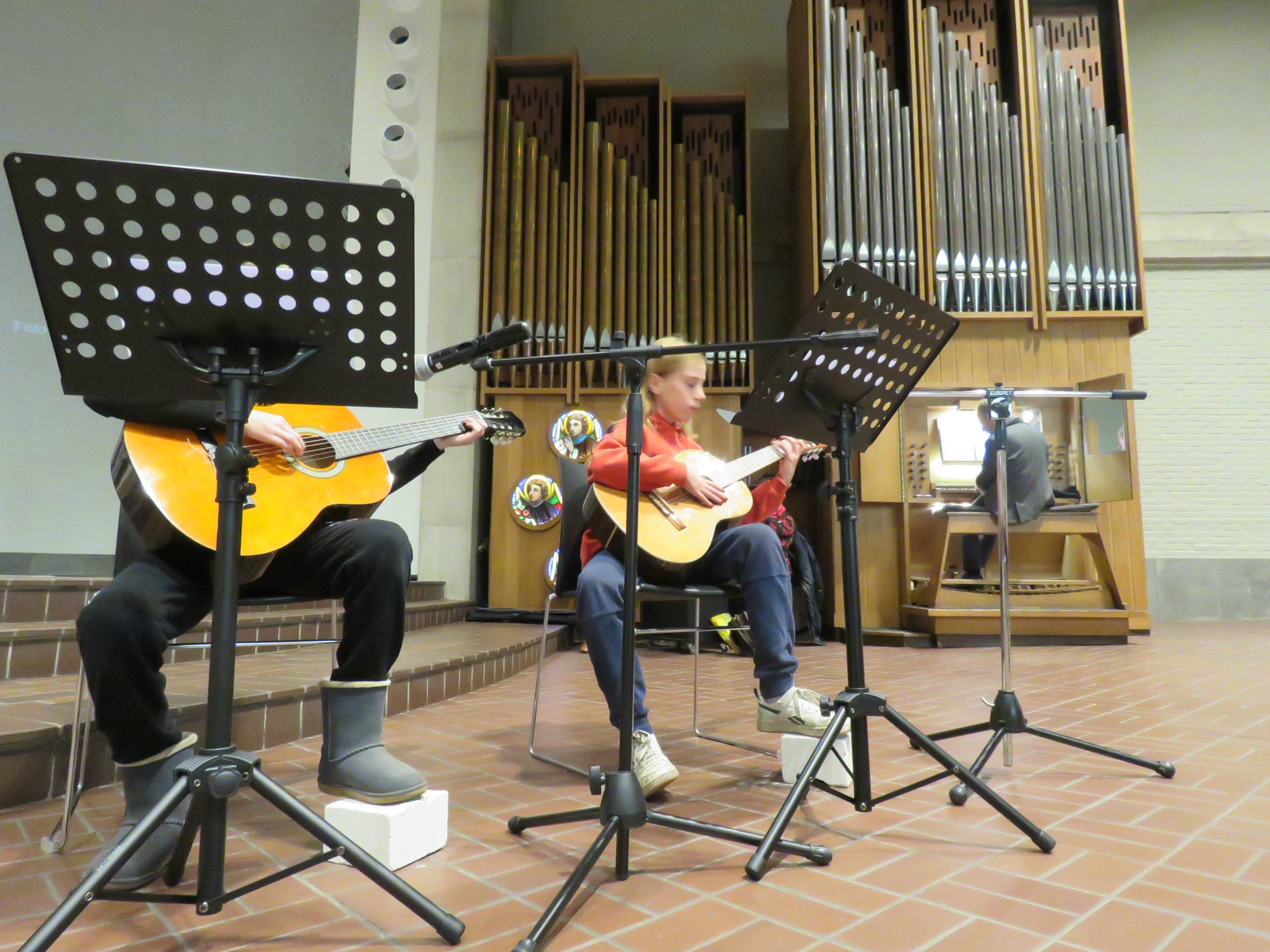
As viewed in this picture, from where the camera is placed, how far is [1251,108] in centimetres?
774

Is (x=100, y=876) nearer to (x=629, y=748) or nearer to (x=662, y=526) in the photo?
(x=629, y=748)

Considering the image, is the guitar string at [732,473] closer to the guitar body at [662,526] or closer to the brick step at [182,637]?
the guitar body at [662,526]

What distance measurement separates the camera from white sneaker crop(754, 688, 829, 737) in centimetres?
216

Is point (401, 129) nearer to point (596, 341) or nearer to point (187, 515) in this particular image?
point (596, 341)

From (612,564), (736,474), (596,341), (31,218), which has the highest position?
(596,341)

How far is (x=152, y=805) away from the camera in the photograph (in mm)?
1549

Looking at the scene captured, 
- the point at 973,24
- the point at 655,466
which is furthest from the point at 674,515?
the point at 973,24

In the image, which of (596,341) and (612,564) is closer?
(612,564)

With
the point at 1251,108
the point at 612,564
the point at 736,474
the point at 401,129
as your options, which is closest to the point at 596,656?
the point at 612,564

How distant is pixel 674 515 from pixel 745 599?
31 centimetres

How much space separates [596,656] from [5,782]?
134 centimetres

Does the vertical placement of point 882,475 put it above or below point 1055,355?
below

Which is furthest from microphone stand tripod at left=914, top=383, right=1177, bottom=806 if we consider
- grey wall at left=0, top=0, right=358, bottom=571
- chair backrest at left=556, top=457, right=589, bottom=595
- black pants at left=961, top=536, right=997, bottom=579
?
grey wall at left=0, top=0, right=358, bottom=571

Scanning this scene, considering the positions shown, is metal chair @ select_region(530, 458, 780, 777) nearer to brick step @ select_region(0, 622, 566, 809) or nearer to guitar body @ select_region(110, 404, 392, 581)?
guitar body @ select_region(110, 404, 392, 581)
